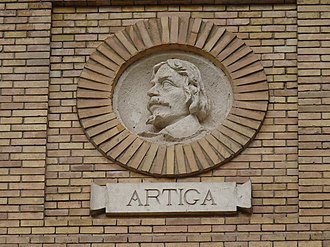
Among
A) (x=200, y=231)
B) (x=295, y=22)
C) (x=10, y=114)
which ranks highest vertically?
(x=295, y=22)

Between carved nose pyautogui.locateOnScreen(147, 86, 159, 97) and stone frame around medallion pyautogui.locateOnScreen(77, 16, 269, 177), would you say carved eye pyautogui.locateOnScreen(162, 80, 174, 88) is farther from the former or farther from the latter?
stone frame around medallion pyautogui.locateOnScreen(77, 16, 269, 177)

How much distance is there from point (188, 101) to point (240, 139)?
58 cm

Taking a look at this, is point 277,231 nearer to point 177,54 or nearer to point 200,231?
point 200,231

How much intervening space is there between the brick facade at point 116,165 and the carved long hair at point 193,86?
52 cm

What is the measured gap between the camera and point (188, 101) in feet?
47.9

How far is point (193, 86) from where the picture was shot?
1472 centimetres

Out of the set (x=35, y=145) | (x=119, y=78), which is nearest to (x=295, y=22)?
(x=119, y=78)

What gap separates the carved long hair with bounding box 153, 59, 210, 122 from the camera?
14.6m

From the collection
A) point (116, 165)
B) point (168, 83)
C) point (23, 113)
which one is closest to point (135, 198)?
point (116, 165)

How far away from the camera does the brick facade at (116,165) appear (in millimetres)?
14109

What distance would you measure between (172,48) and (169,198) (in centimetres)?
150

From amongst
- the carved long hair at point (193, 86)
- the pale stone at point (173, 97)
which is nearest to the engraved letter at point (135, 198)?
the pale stone at point (173, 97)

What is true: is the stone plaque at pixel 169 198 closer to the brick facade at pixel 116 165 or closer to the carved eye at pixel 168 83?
the brick facade at pixel 116 165

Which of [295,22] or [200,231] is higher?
[295,22]
